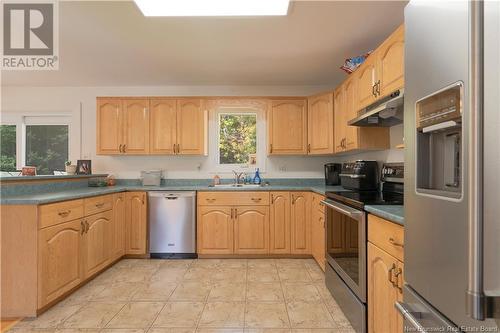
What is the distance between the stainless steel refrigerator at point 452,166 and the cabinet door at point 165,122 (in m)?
2.99

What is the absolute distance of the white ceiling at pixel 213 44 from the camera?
2.03m

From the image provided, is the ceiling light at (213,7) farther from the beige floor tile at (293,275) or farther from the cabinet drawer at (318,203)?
the beige floor tile at (293,275)

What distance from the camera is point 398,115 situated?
213 cm

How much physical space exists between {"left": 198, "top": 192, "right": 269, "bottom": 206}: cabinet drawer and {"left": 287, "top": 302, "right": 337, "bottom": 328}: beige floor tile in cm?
132

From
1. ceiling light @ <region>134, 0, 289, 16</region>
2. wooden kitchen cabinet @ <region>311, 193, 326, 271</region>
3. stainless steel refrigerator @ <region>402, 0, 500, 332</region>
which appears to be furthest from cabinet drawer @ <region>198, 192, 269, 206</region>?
stainless steel refrigerator @ <region>402, 0, 500, 332</region>

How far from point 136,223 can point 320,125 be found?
2.61m

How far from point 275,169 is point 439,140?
2960 mm

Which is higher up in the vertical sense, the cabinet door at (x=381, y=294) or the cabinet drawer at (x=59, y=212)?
the cabinet drawer at (x=59, y=212)

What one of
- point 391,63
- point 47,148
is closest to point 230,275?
point 391,63

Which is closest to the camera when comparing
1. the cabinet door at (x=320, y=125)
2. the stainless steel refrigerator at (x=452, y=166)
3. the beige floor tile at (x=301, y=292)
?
the stainless steel refrigerator at (x=452, y=166)

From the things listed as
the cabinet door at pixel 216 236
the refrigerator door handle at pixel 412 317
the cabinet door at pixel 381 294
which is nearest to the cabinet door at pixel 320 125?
the cabinet door at pixel 216 236

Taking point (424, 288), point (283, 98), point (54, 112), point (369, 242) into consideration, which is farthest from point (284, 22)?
point (54, 112)

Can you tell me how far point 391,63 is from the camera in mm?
1795

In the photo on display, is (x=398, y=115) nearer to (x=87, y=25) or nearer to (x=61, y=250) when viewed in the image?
(x=87, y=25)
